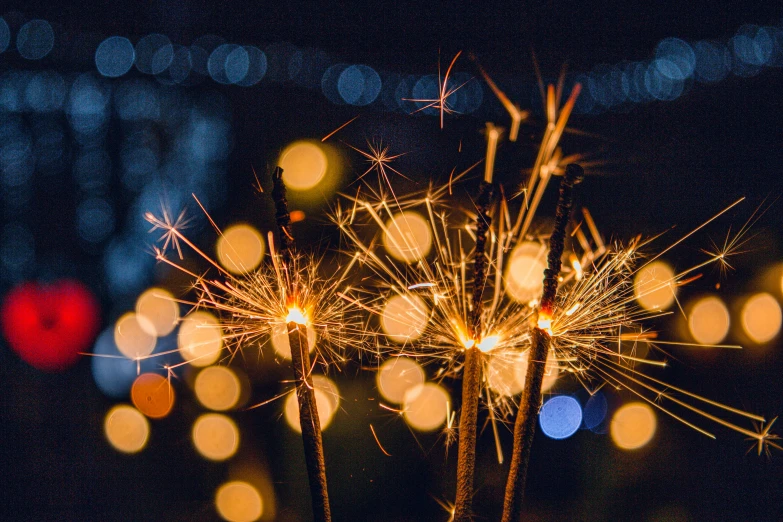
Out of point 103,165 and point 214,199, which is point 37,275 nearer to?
point 103,165

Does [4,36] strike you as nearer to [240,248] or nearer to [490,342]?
[240,248]

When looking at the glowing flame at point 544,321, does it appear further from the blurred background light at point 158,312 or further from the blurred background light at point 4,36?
the blurred background light at point 4,36

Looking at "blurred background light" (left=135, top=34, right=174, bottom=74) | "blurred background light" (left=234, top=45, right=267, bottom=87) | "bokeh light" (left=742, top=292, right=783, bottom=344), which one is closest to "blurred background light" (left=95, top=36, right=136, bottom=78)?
"blurred background light" (left=135, top=34, right=174, bottom=74)

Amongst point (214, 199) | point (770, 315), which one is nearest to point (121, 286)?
point (214, 199)

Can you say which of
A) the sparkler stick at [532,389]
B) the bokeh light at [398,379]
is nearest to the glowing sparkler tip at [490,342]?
the sparkler stick at [532,389]

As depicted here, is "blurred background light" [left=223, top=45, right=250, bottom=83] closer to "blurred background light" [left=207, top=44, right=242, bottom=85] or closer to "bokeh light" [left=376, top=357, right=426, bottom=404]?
"blurred background light" [left=207, top=44, right=242, bottom=85]

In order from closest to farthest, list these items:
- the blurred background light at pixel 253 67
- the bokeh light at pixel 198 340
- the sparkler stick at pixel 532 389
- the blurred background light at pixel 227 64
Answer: the sparkler stick at pixel 532 389 < the bokeh light at pixel 198 340 < the blurred background light at pixel 253 67 < the blurred background light at pixel 227 64
